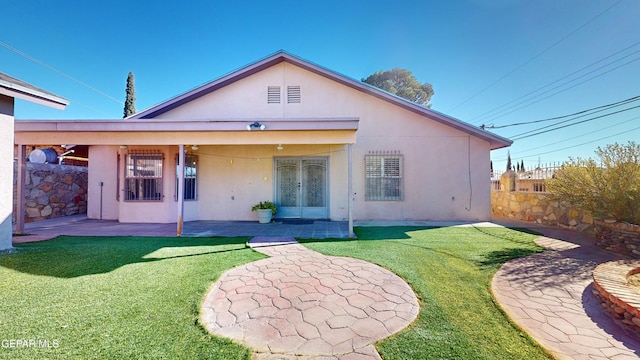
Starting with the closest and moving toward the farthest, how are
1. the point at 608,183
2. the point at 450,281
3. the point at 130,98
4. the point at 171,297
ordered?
1. the point at 171,297
2. the point at 450,281
3. the point at 608,183
4. the point at 130,98

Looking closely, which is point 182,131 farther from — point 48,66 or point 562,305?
point 48,66

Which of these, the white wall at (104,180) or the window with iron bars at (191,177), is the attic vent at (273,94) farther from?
the white wall at (104,180)

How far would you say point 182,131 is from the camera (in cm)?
Result: 663

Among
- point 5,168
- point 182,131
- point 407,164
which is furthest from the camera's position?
point 407,164

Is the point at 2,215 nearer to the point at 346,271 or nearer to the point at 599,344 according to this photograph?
the point at 346,271

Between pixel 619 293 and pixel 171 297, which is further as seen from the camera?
pixel 171 297

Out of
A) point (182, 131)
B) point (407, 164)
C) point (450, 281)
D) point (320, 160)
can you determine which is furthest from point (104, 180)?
point (450, 281)

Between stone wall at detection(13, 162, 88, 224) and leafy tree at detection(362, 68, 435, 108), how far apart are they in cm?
2024

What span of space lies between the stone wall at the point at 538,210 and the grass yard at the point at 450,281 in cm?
216

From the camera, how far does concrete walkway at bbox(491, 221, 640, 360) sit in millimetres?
2363

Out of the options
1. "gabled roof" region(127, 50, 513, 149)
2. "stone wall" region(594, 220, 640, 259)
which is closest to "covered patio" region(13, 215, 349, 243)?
"gabled roof" region(127, 50, 513, 149)

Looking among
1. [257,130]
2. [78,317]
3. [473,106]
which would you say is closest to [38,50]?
[257,130]

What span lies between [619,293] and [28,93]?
10.2 meters

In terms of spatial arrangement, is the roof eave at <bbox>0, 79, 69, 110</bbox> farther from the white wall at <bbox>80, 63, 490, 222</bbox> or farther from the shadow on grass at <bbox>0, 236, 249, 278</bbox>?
the white wall at <bbox>80, 63, 490, 222</bbox>
